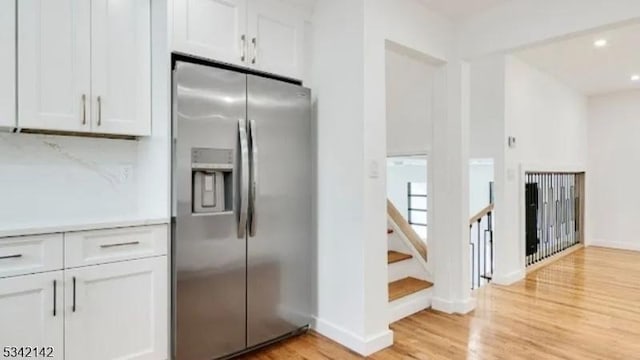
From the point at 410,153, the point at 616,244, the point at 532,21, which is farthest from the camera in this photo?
the point at 616,244

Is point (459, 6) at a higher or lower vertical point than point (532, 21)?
higher

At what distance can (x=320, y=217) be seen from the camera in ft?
9.50

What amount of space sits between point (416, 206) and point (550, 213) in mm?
2229

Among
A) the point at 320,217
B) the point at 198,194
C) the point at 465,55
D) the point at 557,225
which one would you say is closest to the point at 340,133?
the point at 320,217

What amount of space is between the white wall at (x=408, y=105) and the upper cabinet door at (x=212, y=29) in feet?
5.54

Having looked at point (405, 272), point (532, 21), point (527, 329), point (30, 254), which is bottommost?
point (527, 329)

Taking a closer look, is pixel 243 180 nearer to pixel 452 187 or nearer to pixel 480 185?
pixel 452 187

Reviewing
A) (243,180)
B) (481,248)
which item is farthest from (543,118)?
(243,180)

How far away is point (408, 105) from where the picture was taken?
392 cm

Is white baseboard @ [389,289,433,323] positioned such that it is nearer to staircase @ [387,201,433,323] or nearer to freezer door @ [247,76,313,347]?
staircase @ [387,201,433,323]

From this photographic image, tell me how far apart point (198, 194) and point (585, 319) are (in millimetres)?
3249

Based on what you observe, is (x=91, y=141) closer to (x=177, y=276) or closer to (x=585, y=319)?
(x=177, y=276)

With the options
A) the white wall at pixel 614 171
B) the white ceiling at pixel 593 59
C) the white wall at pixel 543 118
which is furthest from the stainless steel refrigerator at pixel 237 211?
the white wall at pixel 614 171

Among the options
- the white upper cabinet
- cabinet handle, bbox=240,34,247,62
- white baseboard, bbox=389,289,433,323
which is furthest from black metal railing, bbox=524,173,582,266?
the white upper cabinet
